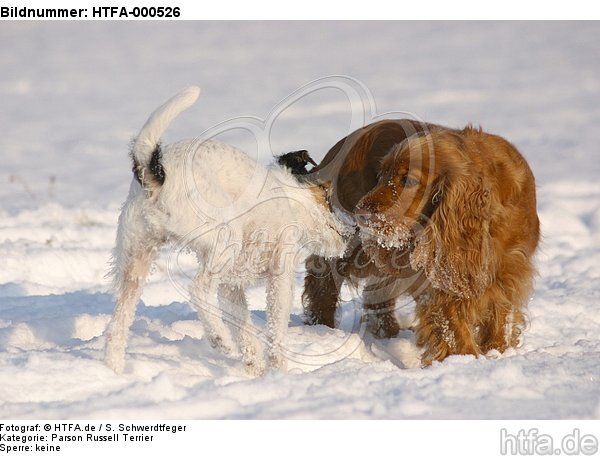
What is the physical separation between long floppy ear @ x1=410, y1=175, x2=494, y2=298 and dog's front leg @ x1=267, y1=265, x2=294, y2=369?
0.80m

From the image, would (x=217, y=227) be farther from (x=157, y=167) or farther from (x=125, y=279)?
(x=125, y=279)

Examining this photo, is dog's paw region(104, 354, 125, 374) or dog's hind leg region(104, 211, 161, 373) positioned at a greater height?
dog's hind leg region(104, 211, 161, 373)

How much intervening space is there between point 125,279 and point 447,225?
1906 mm

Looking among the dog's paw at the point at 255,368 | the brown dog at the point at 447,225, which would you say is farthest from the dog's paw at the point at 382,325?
the dog's paw at the point at 255,368

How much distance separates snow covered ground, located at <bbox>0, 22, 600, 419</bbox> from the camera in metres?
4.13

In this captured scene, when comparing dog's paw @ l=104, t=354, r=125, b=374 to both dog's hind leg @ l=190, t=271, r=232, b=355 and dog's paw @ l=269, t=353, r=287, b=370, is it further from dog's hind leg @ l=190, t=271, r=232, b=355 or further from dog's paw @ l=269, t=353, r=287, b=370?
dog's paw @ l=269, t=353, r=287, b=370

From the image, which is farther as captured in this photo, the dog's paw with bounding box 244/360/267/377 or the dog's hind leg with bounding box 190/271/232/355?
the dog's paw with bounding box 244/360/267/377

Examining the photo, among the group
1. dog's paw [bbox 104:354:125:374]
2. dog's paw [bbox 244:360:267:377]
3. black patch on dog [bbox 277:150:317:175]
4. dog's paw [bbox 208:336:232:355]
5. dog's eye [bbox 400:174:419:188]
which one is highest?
black patch on dog [bbox 277:150:317:175]

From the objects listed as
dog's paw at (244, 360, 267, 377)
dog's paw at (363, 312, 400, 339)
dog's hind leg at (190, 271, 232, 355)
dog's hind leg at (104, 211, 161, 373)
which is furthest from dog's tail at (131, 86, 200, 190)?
dog's paw at (363, 312, 400, 339)

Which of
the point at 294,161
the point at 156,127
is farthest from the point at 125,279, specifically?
the point at 294,161

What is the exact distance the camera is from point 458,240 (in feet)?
16.7

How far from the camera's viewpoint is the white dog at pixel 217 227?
14.3ft
